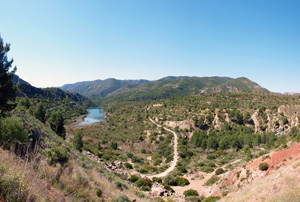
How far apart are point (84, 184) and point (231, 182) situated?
45.4 ft

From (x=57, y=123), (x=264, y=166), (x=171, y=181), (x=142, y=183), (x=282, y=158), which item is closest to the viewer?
(x=282, y=158)

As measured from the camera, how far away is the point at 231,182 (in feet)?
44.7

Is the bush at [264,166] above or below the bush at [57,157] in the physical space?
below

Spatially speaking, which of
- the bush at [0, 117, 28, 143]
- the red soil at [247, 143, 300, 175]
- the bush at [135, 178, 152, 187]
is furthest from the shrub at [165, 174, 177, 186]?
the bush at [0, 117, 28, 143]

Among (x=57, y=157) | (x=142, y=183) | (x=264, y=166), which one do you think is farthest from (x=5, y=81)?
(x=264, y=166)

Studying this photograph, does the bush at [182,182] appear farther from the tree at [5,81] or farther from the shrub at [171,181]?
the tree at [5,81]

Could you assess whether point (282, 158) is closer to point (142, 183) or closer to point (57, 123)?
point (142, 183)

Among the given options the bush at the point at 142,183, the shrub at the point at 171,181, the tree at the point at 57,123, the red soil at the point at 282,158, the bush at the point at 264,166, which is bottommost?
the shrub at the point at 171,181

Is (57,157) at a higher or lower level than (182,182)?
higher

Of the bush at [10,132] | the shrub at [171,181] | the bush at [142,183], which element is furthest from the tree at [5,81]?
the shrub at [171,181]

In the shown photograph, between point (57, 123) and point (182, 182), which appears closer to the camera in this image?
point (182, 182)

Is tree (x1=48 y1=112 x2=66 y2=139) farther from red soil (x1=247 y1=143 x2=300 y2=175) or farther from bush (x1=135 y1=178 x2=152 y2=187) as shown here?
red soil (x1=247 y1=143 x2=300 y2=175)

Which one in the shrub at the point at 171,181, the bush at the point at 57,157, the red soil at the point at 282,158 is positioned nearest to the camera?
the bush at the point at 57,157

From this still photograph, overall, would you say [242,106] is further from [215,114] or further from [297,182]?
[297,182]
